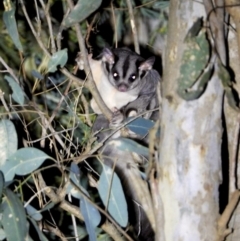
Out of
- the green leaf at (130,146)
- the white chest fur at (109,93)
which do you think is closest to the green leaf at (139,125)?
the green leaf at (130,146)

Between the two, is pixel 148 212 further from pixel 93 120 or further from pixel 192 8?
pixel 93 120

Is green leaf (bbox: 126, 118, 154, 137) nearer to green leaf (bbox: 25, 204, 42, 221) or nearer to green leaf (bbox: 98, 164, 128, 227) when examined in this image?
green leaf (bbox: 98, 164, 128, 227)

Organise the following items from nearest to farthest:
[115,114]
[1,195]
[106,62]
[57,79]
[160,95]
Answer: [160,95] → [1,195] → [115,114] → [106,62] → [57,79]

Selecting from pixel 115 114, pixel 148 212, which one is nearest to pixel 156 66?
pixel 115 114

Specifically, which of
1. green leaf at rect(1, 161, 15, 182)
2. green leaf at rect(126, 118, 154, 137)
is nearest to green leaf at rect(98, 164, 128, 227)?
green leaf at rect(126, 118, 154, 137)

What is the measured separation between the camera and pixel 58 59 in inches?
90.0

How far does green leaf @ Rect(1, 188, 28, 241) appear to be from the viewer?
2.08 meters

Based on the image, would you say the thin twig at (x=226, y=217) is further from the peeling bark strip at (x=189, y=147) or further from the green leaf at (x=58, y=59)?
the green leaf at (x=58, y=59)

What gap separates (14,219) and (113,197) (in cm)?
37

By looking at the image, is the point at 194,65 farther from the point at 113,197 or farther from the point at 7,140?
the point at 7,140

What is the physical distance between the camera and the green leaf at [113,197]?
2.12m

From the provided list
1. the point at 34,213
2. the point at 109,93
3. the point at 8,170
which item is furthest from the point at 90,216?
the point at 109,93

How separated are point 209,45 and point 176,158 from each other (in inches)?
14.0

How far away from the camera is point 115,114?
2.64 metres
